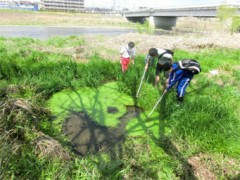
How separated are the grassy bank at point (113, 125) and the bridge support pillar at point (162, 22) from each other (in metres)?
34.1

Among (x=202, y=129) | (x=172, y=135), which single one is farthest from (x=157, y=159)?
(x=202, y=129)

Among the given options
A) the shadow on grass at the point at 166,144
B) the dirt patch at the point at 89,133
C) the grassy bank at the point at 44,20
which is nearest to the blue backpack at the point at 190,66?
the shadow on grass at the point at 166,144

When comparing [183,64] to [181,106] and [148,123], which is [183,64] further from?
[148,123]

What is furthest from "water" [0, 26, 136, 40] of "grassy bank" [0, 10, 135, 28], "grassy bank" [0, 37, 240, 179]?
"grassy bank" [0, 37, 240, 179]

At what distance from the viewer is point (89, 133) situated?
358cm

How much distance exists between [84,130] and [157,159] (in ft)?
5.04

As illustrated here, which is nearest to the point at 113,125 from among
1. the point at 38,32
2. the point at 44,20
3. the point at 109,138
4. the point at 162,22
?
the point at 109,138

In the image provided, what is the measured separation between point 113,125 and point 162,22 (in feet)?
123

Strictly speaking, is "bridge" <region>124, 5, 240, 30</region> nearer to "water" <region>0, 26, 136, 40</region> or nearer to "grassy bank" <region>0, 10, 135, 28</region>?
"grassy bank" <region>0, 10, 135, 28</region>

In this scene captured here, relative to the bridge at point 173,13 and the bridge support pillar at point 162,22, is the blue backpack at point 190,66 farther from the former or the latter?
the bridge support pillar at point 162,22

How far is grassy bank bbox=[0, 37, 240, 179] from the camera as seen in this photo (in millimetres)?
2309

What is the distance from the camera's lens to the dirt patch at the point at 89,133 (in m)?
3.25

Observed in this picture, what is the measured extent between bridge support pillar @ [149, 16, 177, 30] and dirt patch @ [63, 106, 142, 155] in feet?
119

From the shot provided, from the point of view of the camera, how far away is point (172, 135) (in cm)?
330
